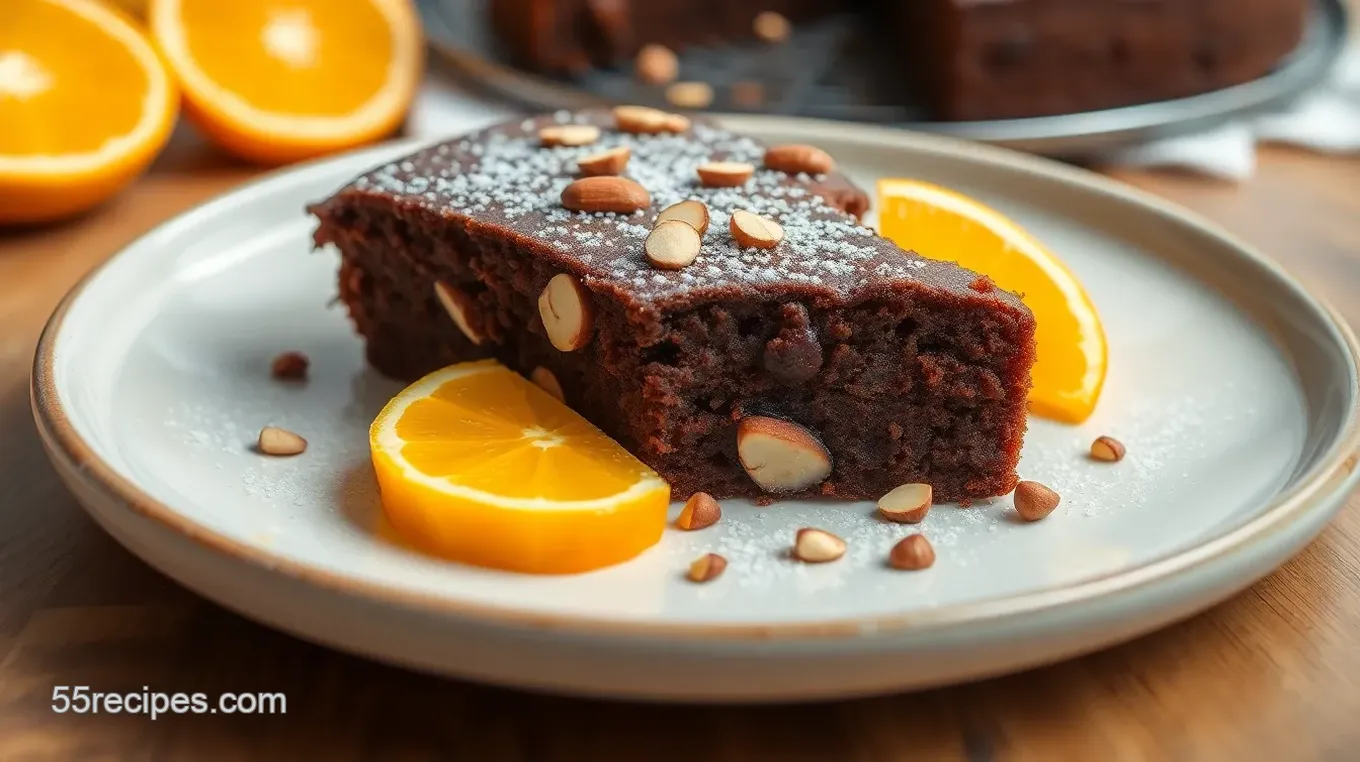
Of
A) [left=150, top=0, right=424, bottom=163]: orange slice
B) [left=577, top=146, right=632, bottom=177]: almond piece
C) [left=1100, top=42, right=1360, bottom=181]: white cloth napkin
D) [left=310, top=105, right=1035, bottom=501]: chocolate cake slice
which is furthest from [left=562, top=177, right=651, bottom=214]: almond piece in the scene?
[left=1100, top=42, right=1360, bottom=181]: white cloth napkin

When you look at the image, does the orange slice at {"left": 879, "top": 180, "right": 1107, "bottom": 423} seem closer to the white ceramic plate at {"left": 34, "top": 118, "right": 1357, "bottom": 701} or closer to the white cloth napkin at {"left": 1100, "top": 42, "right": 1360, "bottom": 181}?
the white ceramic plate at {"left": 34, "top": 118, "right": 1357, "bottom": 701}

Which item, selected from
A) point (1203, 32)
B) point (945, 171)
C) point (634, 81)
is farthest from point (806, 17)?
point (945, 171)

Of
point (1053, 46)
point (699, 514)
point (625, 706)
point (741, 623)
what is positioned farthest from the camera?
point (1053, 46)

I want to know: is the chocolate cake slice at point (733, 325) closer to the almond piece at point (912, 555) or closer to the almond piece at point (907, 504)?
the almond piece at point (907, 504)

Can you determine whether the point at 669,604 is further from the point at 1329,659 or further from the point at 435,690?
the point at 1329,659

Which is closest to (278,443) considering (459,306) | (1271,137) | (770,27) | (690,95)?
(459,306)

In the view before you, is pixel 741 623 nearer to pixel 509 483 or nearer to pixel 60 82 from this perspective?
pixel 509 483
